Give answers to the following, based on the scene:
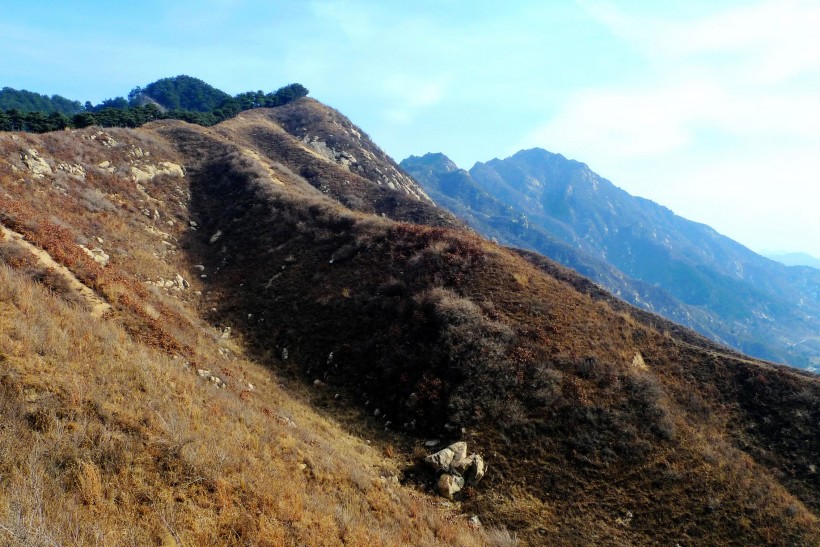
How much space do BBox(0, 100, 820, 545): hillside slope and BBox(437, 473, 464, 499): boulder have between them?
1.22 feet

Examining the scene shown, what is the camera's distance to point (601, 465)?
14656mm

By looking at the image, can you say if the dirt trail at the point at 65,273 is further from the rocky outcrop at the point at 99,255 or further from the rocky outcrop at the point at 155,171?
the rocky outcrop at the point at 155,171

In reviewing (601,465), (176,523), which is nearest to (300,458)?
(176,523)

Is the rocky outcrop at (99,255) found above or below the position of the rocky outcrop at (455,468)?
above

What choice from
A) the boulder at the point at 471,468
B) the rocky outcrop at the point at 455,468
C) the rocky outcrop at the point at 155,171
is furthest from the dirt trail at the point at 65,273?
the rocky outcrop at the point at 155,171

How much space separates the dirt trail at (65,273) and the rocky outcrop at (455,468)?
12913 mm

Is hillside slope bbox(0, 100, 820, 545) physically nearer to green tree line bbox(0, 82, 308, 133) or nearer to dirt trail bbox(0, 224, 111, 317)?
dirt trail bbox(0, 224, 111, 317)

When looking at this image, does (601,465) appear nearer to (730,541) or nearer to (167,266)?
(730,541)

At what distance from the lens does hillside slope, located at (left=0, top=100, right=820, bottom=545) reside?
Result: 765 centimetres

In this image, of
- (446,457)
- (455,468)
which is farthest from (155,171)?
(455,468)

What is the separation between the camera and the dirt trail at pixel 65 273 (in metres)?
13.3

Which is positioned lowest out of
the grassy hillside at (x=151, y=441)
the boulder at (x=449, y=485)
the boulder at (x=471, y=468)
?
the boulder at (x=449, y=485)

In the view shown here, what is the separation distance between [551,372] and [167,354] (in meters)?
15.6

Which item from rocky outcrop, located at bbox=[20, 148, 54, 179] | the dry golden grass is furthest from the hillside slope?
rocky outcrop, located at bbox=[20, 148, 54, 179]
